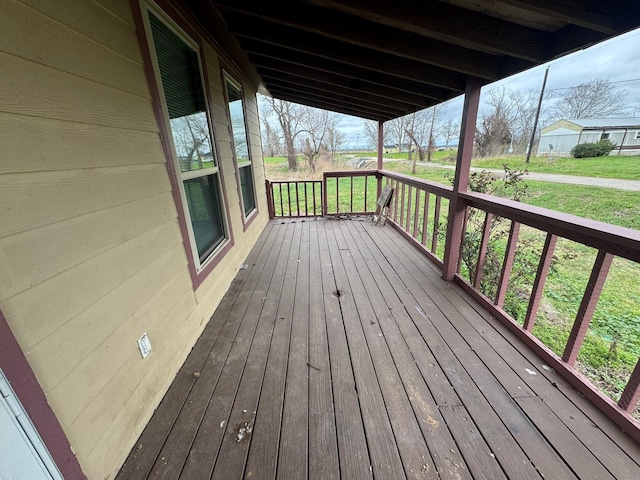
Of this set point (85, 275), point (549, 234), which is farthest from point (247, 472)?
point (549, 234)

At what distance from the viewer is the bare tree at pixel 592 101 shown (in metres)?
6.38

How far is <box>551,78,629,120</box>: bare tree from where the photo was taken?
6.38 metres

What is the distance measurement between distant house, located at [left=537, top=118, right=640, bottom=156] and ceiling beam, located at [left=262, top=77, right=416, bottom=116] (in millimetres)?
4996

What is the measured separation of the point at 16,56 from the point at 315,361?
6.03 ft

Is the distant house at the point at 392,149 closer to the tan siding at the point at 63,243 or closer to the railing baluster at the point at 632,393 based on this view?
the railing baluster at the point at 632,393

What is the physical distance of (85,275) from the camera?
0.98 m

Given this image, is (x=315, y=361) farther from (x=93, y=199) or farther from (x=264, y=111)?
(x=264, y=111)

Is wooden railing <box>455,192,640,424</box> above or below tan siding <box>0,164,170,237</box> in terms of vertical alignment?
below

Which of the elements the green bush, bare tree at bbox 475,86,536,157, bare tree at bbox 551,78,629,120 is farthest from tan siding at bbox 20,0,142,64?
bare tree at bbox 551,78,629,120

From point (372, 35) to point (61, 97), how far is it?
1887 millimetres

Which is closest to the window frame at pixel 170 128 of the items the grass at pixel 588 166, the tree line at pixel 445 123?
the tree line at pixel 445 123

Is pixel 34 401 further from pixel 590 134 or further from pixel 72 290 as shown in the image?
pixel 590 134

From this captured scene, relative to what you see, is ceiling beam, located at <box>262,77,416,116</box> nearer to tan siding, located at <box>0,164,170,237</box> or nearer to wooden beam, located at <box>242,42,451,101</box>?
wooden beam, located at <box>242,42,451,101</box>

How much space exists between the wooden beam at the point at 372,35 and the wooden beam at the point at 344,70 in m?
0.79
